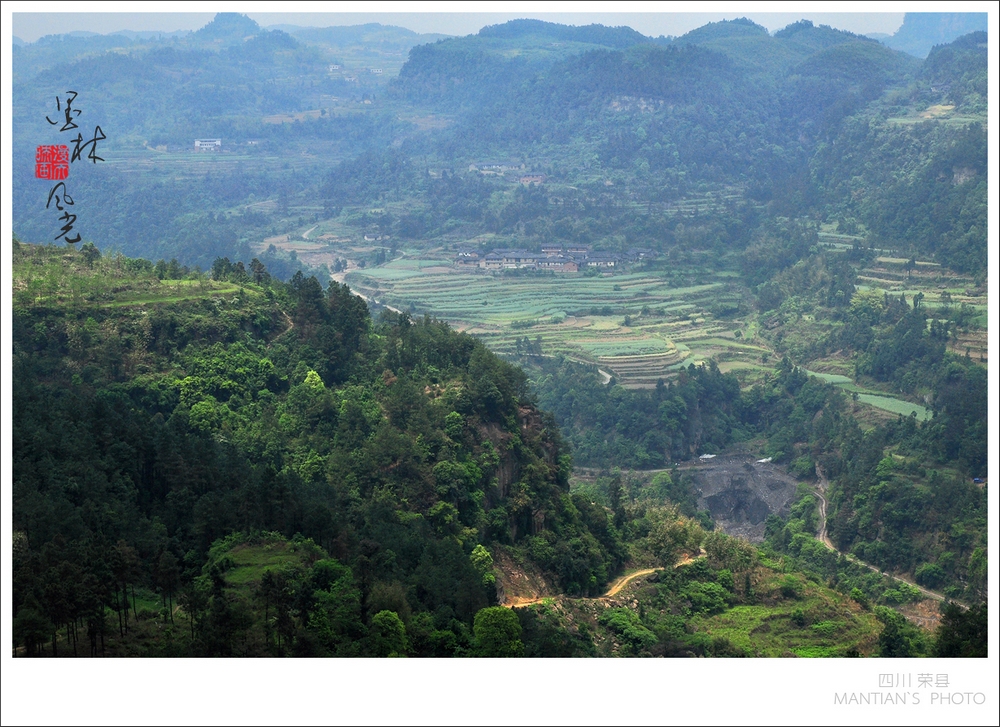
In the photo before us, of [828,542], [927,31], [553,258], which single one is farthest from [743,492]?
[927,31]

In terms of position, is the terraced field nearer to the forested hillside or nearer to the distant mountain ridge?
the forested hillside

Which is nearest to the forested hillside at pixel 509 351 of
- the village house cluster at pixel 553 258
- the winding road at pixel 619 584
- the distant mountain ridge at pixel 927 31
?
the winding road at pixel 619 584

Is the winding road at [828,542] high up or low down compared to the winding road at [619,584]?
down

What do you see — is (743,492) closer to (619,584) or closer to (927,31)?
(619,584)

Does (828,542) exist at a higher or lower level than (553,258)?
lower

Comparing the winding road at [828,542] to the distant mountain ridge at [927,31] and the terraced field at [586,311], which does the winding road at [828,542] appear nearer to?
the terraced field at [586,311]

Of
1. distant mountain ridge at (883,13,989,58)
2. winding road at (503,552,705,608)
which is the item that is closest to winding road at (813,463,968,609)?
winding road at (503,552,705,608)
